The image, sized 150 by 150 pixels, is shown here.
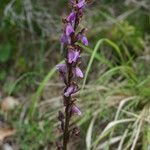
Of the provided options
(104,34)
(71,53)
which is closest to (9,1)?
(104,34)

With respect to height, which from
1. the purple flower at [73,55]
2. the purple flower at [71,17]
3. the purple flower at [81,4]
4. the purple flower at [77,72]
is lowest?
the purple flower at [77,72]

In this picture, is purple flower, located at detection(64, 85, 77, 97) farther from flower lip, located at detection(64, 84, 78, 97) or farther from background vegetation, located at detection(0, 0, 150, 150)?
background vegetation, located at detection(0, 0, 150, 150)

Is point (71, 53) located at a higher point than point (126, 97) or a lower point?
higher

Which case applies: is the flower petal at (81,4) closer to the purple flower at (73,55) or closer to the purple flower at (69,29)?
the purple flower at (69,29)

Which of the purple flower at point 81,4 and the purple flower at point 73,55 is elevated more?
the purple flower at point 81,4

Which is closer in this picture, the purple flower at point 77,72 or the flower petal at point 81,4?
the flower petal at point 81,4

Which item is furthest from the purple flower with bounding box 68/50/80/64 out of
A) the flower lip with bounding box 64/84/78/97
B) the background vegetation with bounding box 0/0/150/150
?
the background vegetation with bounding box 0/0/150/150

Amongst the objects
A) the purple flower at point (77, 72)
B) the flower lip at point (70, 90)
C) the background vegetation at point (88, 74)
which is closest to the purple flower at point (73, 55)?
the purple flower at point (77, 72)

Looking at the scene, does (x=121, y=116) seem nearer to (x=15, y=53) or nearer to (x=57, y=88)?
(x=57, y=88)
